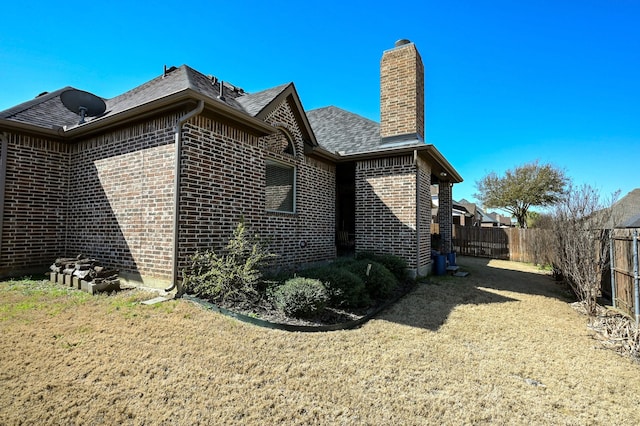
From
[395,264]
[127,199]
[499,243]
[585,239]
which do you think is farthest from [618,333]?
[499,243]

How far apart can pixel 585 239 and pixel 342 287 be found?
218 inches

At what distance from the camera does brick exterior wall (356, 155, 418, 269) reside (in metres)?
8.94

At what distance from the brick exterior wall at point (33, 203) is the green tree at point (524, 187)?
29778 mm

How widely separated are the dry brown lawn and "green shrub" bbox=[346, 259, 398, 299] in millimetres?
1388

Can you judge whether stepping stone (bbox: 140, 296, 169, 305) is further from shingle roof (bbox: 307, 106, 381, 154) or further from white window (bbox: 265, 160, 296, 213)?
shingle roof (bbox: 307, 106, 381, 154)

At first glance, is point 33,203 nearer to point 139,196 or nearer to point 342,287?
point 139,196

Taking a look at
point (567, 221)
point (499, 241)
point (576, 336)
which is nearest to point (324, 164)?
point (567, 221)

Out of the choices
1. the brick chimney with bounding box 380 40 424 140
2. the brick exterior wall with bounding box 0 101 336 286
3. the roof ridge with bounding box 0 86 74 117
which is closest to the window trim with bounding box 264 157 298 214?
the brick exterior wall with bounding box 0 101 336 286

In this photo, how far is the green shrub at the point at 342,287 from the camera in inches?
227

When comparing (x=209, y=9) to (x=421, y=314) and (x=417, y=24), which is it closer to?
(x=417, y=24)

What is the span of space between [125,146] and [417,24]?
29.4ft

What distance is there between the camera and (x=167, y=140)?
18.8ft

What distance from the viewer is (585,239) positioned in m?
6.71

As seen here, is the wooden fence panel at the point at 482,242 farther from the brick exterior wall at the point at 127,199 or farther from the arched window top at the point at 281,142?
the brick exterior wall at the point at 127,199
